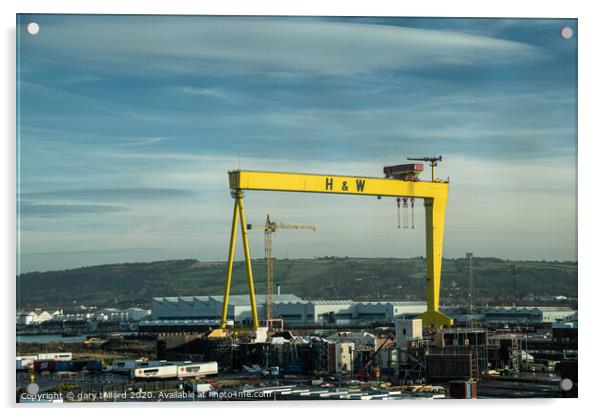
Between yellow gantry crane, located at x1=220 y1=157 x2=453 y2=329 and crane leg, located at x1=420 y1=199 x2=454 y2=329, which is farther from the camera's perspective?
crane leg, located at x1=420 y1=199 x2=454 y2=329

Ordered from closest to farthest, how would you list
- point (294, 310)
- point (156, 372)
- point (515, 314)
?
point (156, 372)
point (515, 314)
point (294, 310)

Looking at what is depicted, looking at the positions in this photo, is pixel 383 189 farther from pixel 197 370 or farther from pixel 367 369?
pixel 197 370

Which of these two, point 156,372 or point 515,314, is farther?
point 515,314

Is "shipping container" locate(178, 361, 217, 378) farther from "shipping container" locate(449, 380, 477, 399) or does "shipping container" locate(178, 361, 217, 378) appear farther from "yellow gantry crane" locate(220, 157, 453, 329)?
"shipping container" locate(449, 380, 477, 399)

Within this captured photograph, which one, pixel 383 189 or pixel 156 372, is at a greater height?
pixel 383 189

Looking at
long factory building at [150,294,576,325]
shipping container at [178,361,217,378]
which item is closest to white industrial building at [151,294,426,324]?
long factory building at [150,294,576,325]

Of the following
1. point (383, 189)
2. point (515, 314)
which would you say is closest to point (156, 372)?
point (383, 189)
